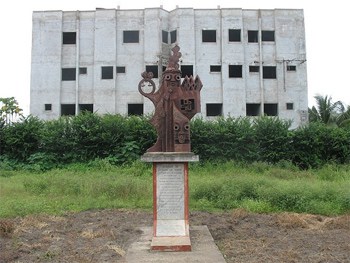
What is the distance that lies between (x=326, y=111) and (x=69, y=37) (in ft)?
72.9

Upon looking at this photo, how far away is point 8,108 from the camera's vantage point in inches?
1395

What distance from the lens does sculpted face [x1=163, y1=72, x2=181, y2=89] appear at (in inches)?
324

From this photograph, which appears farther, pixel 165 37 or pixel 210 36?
pixel 165 37

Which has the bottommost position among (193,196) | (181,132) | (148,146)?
(193,196)

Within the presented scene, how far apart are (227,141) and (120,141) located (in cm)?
575

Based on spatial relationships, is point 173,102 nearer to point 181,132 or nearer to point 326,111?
point 181,132

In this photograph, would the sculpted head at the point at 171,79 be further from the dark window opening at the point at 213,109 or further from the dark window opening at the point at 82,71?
the dark window opening at the point at 82,71

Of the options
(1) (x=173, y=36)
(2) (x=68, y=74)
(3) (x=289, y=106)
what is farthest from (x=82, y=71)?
(3) (x=289, y=106)

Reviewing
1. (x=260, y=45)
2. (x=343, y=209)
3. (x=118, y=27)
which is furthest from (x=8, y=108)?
(x=343, y=209)

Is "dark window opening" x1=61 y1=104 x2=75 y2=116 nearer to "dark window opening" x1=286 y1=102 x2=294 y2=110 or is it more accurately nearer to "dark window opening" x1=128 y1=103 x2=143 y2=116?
"dark window opening" x1=128 y1=103 x2=143 y2=116

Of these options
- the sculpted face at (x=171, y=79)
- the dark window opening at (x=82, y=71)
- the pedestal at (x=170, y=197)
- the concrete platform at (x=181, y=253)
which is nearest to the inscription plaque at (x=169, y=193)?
the pedestal at (x=170, y=197)

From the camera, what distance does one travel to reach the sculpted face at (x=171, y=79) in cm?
823

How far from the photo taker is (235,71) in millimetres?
31297

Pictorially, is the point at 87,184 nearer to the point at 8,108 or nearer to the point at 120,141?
the point at 120,141
